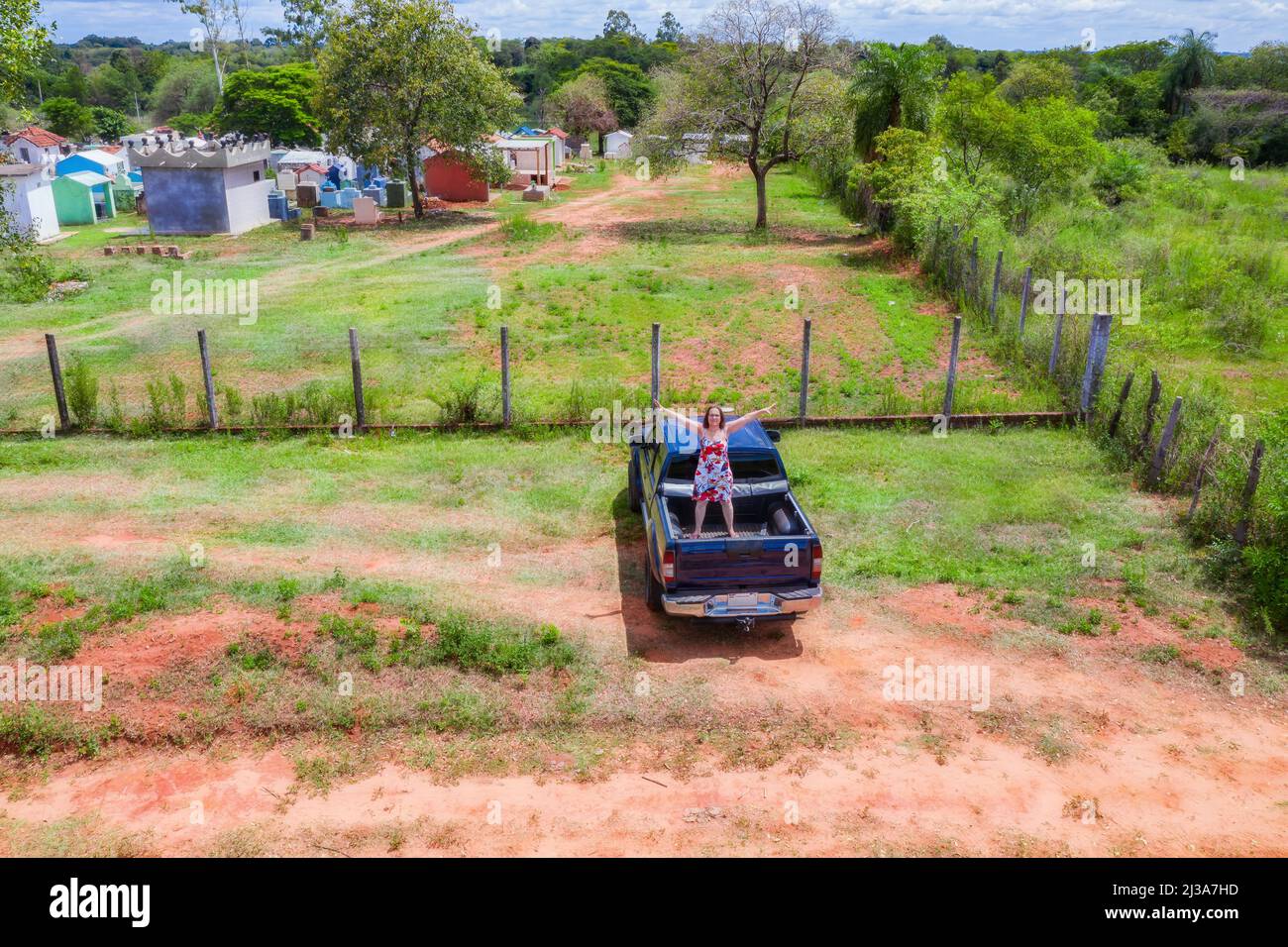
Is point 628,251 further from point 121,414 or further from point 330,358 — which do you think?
point 121,414

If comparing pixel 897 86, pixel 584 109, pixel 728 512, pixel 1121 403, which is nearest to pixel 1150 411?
pixel 1121 403

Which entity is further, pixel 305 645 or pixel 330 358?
pixel 330 358

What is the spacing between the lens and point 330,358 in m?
19.5

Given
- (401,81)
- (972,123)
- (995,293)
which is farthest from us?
(401,81)

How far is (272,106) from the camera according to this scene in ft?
204

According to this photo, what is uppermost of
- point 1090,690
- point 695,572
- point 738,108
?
point 738,108

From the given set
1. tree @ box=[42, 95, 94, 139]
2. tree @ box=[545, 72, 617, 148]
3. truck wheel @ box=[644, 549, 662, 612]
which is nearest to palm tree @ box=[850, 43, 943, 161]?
truck wheel @ box=[644, 549, 662, 612]

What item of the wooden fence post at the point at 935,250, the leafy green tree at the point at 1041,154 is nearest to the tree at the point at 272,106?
the leafy green tree at the point at 1041,154

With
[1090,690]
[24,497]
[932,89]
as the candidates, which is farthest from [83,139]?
[1090,690]

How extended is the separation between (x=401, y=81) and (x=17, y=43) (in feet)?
85.3

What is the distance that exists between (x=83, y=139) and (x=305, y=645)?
88909mm

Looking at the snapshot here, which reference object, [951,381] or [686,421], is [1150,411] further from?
[686,421]

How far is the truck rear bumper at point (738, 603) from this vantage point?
933cm

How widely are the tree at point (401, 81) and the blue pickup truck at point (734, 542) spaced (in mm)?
31217
